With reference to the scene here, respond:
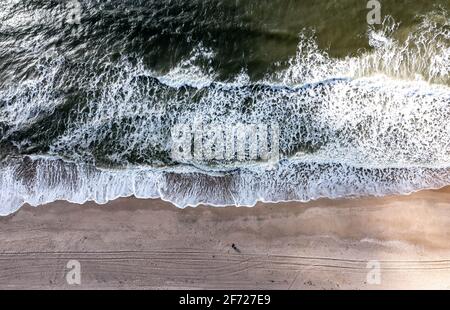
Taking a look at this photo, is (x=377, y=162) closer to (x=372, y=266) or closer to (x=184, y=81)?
(x=372, y=266)

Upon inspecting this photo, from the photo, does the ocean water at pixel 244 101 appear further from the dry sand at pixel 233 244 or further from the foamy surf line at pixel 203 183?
the dry sand at pixel 233 244

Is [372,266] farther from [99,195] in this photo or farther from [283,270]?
[99,195]

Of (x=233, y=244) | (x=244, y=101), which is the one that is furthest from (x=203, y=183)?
(x=244, y=101)

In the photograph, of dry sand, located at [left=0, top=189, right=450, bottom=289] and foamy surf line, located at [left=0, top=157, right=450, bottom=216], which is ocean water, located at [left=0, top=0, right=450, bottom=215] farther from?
dry sand, located at [left=0, top=189, right=450, bottom=289]

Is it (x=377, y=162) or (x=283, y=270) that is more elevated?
(x=377, y=162)
